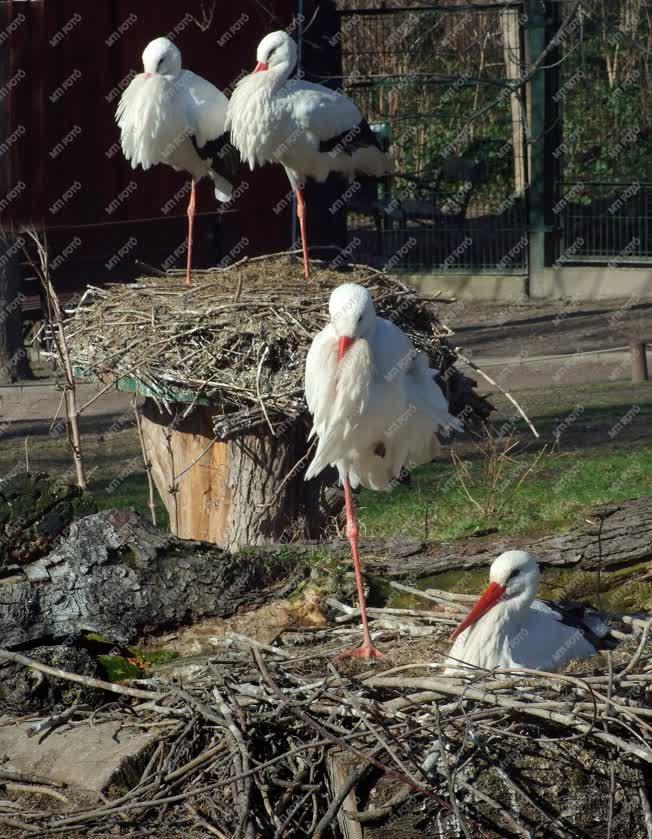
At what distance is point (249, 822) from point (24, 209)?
31.0 feet

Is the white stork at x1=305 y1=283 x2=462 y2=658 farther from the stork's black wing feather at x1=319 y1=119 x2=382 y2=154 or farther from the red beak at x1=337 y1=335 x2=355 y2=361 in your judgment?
the stork's black wing feather at x1=319 y1=119 x2=382 y2=154

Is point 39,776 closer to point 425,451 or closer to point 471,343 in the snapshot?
point 425,451

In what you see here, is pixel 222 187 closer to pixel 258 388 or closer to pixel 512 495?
pixel 512 495

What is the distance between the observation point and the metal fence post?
551 inches

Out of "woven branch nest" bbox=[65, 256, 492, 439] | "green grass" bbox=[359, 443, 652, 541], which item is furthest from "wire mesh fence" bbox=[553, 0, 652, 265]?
"woven branch nest" bbox=[65, 256, 492, 439]

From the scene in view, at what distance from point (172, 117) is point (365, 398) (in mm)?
3594

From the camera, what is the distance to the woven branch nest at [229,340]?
18.4ft

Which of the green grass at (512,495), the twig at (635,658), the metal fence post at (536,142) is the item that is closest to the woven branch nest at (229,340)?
the green grass at (512,495)

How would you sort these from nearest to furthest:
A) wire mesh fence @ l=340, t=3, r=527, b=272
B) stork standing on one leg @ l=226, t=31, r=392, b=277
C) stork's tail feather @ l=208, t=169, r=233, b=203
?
stork standing on one leg @ l=226, t=31, r=392, b=277
stork's tail feather @ l=208, t=169, r=233, b=203
wire mesh fence @ l=340, t=3, r=527, b=272

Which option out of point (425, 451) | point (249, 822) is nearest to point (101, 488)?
point (425, 451)

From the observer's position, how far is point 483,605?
13.1 ft

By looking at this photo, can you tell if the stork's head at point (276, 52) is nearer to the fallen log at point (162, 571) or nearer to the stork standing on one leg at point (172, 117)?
the stork standing on one leg at point (172, 117)

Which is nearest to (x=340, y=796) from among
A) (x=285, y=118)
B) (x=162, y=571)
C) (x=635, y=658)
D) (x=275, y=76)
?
(x=635, y=658)

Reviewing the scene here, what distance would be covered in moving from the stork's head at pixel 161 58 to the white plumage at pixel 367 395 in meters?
3.53
